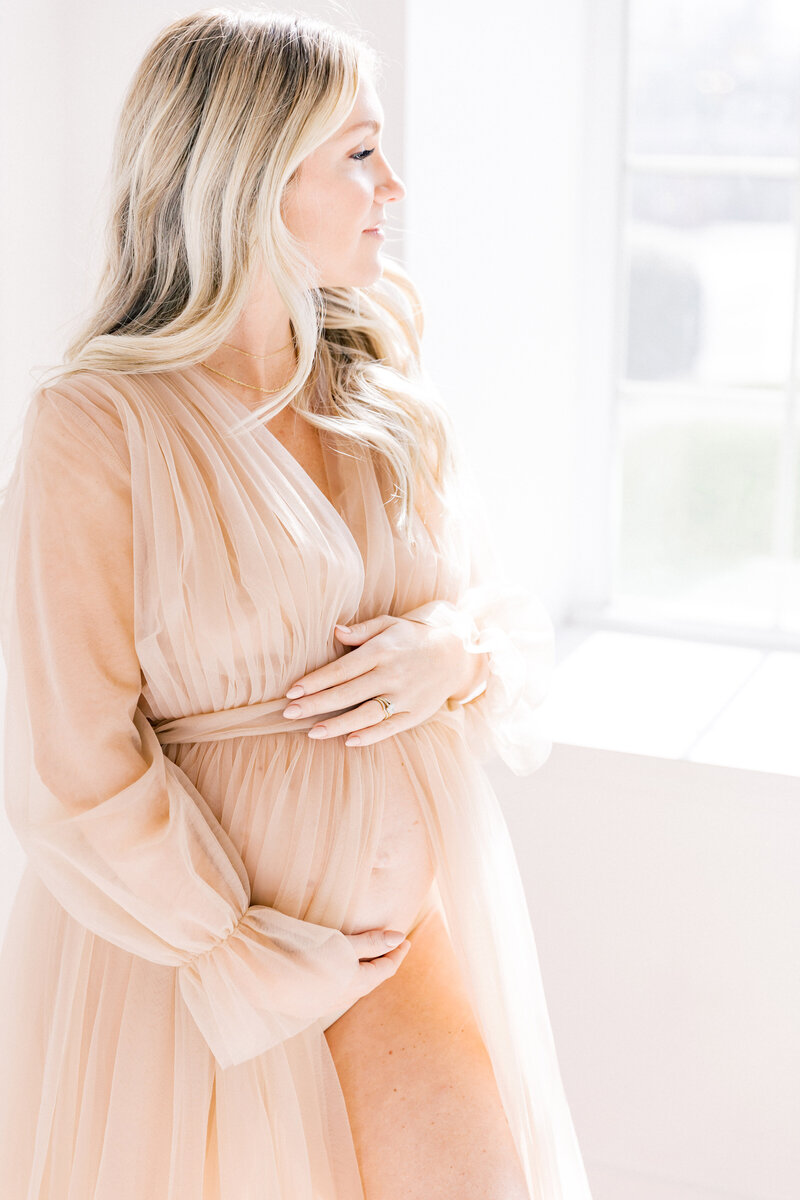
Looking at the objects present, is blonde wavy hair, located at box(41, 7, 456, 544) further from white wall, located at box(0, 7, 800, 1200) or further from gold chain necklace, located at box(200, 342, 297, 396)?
white wall, located at box(0, 7, 800, 1200)

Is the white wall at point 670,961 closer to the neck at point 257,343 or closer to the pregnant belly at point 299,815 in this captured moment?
the pregnant belly at point 299,815

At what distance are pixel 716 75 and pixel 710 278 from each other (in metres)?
0.33

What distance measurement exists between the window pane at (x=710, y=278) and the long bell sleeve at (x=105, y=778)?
4.46ft

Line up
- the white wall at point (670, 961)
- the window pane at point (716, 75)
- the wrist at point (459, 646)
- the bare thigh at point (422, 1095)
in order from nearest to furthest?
the bare thigh at point (422, 1095) → the wrist at point (459, 646) → the white wall at point (670, 961) → the window pane at point (716, 75)

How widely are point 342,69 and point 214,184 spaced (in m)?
0.17

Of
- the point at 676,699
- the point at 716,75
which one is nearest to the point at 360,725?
the point at 676,699

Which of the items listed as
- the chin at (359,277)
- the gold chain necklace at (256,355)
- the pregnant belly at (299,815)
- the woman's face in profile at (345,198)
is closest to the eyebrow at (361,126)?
the woman's face in profile at (345,198)

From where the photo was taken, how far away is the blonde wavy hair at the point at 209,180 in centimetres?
124

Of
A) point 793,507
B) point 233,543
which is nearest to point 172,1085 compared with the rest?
point 233,543

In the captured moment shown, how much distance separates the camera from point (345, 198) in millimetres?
1338

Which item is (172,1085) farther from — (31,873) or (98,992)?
(31,873)

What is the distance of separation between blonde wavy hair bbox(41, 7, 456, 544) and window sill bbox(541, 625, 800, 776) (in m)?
0.90

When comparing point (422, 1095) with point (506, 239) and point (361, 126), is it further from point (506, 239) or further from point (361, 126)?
point (506, 239)

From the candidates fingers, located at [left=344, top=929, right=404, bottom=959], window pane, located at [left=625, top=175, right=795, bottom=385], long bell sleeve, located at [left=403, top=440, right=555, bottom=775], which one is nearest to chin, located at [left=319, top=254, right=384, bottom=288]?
long bell sleeve, located at [left=403, top=440, right=555, bottom=775]
